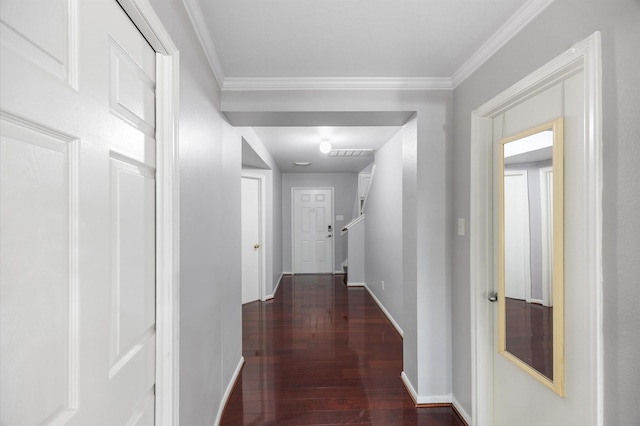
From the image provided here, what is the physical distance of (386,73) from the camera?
2.03m

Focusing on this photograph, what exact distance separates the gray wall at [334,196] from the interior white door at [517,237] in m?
5.07

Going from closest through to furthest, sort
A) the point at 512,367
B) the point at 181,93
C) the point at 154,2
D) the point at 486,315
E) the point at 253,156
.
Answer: the point at 154,2, the point at 181,93, the point at 512,367, the point at 486,315, the point at 253,156

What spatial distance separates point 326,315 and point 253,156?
7.54 ft

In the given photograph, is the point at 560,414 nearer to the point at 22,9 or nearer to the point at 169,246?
the point at 169,246

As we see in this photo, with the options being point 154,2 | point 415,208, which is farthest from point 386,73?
point 154,2

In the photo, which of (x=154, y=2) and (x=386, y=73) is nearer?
(x=154, y=2)

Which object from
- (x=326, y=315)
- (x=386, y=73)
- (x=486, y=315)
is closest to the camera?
(x=486, y=315)

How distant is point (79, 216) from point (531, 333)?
1.94 m

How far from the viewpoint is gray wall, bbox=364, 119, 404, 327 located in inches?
137

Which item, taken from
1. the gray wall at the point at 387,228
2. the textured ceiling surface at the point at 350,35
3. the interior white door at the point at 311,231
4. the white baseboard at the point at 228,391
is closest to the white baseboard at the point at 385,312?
the gray wall at the point at 387,228

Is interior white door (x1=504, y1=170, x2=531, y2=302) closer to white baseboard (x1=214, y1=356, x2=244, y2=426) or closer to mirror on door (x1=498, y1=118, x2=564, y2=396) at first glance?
mirror on door (x1=498, y1=118, x2=564, y2=396)

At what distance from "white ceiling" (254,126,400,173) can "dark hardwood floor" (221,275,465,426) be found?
2.33m

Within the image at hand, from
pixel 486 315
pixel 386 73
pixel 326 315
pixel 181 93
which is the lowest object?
pixel 326 315

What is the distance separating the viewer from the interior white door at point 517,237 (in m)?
1.53
